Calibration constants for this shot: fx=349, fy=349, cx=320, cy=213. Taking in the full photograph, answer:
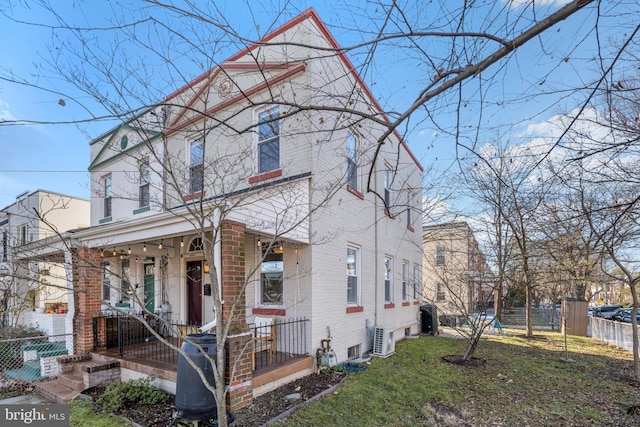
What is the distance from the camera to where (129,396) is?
571 centimetres

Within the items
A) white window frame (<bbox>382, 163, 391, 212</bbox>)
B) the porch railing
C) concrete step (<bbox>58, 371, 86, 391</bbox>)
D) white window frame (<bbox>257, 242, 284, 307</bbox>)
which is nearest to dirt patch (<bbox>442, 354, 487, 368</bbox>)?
the porch railing

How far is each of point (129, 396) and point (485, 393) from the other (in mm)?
6224

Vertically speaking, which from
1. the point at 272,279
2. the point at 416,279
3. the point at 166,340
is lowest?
the point at 416,279

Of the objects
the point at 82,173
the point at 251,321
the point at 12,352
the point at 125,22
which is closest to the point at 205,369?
the point at 251,321

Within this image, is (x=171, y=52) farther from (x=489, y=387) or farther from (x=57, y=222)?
(x=57, y=222)

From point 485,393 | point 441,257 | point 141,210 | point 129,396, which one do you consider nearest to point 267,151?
point 141,210

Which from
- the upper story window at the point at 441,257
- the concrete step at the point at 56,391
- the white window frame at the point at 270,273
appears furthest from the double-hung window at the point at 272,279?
the upper story window at the point at 441,257

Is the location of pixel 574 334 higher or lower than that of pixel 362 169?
lower

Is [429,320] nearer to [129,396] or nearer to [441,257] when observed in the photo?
[441,257]

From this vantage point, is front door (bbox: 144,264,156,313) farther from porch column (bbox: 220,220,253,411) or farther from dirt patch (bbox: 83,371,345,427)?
porch column (bbox: 220,220,253,411)

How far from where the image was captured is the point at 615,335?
40.5 feet

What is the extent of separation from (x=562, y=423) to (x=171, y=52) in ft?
24.2
